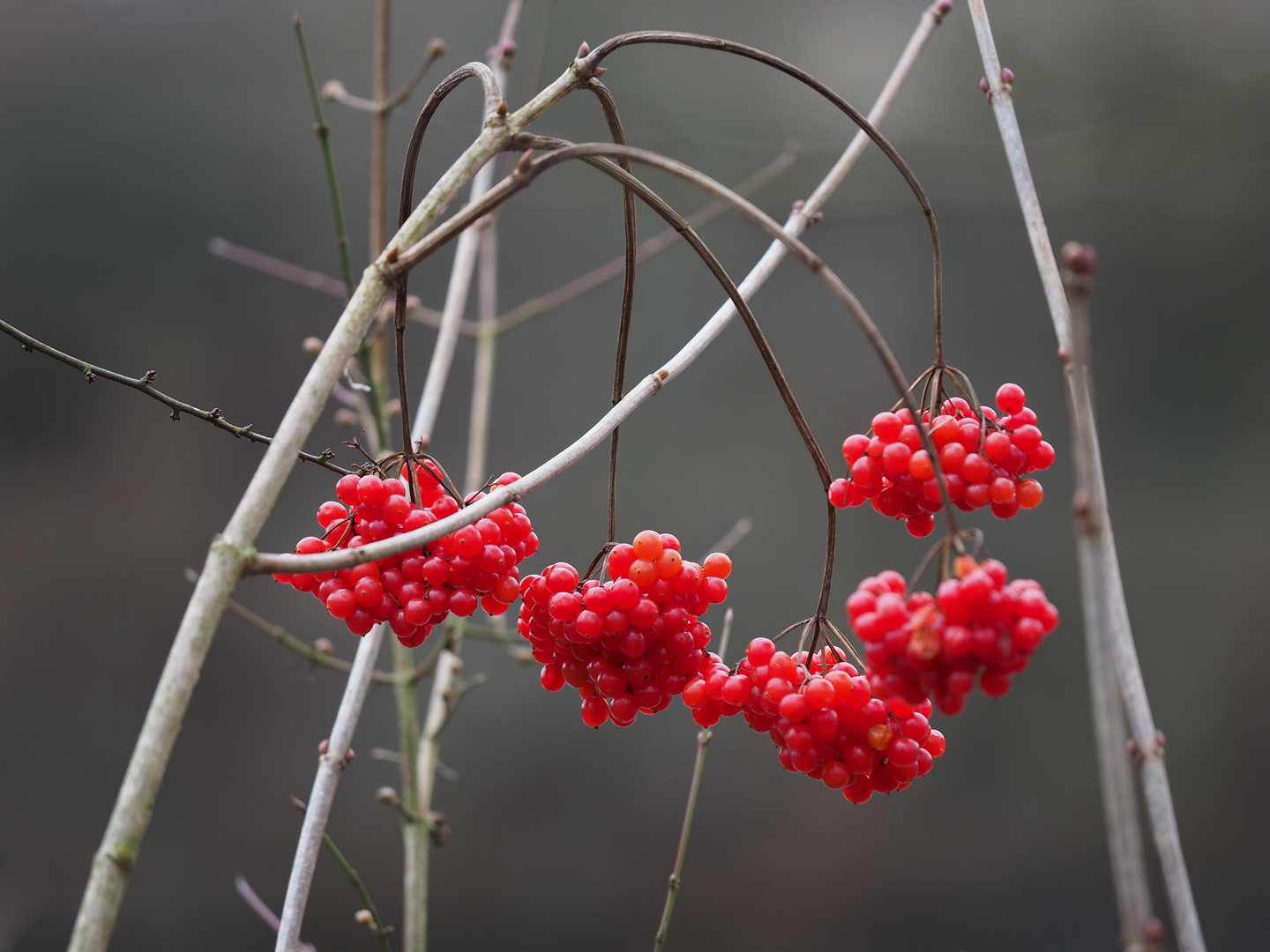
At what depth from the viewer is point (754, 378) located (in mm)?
1929

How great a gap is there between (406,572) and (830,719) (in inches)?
7.3

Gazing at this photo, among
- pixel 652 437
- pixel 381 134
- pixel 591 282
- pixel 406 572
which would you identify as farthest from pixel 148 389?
pixel 652 437

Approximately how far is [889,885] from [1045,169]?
159 cm

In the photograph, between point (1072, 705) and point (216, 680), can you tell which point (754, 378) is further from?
point (216, 680)

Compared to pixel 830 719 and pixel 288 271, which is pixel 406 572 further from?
pixel 288 271

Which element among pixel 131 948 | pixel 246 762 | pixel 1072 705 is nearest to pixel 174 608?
pixel 246 762

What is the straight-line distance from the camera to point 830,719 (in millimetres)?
365

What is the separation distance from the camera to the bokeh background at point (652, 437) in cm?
173

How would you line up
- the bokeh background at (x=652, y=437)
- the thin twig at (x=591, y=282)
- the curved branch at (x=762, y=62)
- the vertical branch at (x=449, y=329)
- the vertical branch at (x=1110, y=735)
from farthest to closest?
1. the bokeh background at (x=652, y=437)
2. the thin twig at (x=591, y=282)
3. the vertical branch at (x=449, y=329)
4. the curved branch at (x=762, y=62)
5. the vertical branch at (x=1110, y=735)

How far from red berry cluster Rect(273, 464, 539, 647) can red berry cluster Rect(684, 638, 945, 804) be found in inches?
4.3

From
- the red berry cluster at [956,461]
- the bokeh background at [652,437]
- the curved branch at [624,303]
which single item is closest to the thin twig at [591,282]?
the curved branch at [624,303]

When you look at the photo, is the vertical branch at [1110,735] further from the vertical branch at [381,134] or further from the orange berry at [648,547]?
the vertical branch at [381,134]

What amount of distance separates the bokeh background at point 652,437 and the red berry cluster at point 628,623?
1.37 meters

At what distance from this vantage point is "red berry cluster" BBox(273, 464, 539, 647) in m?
0.38
